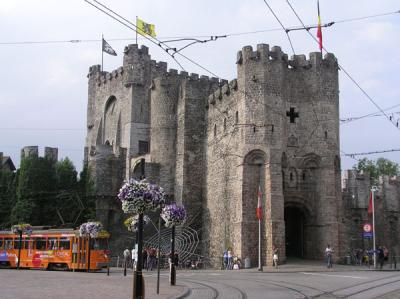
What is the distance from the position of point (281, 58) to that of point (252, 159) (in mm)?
6193

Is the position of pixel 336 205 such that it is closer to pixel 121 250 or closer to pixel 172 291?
pixel 121 250

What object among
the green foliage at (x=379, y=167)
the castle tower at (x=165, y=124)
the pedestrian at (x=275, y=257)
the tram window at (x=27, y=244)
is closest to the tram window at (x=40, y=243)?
the tram window at (x=27, y=244)

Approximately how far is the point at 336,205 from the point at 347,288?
16.2 m

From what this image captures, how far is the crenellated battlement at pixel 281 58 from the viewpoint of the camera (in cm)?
3431

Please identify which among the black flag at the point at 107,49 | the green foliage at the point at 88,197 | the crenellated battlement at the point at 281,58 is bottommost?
the green foliage at the point at 88,197

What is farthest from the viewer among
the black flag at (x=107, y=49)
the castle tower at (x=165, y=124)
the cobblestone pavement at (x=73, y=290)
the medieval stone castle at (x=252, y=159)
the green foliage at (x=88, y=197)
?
the black flag at (x=107, y=49)

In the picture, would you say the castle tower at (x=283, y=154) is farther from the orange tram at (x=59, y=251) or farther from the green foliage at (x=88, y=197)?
the green foliage at (x=88, y=197)

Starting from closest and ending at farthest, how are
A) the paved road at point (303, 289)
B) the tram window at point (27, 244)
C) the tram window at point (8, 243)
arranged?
1. the paved road at point (303, 289)
2. the tram window at point (27, 244)
3. the tram window at point (8, 243)

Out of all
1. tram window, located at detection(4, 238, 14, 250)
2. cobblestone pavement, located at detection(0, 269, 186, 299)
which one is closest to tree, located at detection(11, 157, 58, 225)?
tram window, located at detection(4, 238, 14, 250)

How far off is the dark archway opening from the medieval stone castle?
6 cm

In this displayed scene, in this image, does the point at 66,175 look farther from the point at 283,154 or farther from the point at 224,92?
the point at 283,154

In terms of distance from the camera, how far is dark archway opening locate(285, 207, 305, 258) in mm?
35156

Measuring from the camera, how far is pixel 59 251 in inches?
1185

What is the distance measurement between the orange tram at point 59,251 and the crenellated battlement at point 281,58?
42.1 feet
